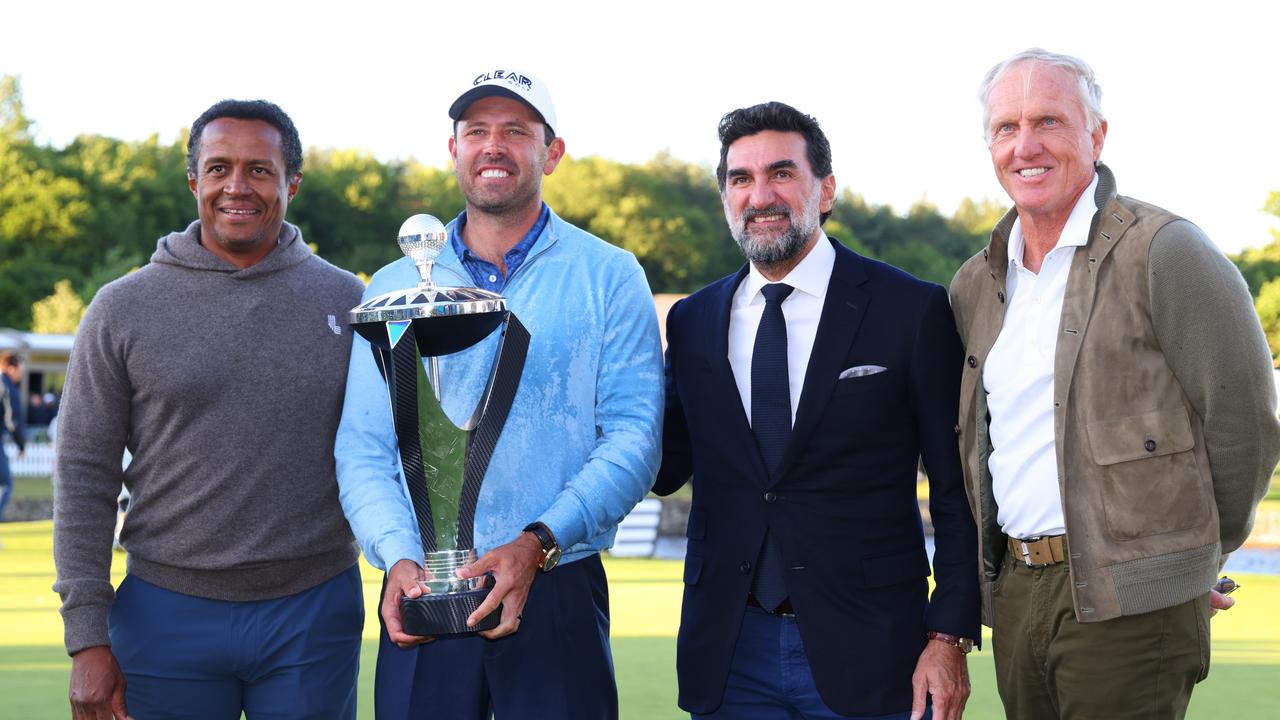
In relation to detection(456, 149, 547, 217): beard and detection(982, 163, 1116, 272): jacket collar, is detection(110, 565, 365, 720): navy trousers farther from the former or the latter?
detection(982, 163, 1116, 272): jacket collar

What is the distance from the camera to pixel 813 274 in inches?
144

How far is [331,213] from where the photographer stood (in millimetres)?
62188

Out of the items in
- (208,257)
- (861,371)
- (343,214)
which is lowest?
(861,371)

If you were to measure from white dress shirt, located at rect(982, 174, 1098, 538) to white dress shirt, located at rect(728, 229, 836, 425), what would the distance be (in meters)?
0.49

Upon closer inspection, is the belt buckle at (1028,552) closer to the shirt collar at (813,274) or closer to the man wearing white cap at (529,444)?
the shirt collar at (813,274)

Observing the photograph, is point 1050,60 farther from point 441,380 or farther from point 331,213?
point 331,213

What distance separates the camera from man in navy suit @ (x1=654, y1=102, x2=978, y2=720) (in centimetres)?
342

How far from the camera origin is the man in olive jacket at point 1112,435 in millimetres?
3199

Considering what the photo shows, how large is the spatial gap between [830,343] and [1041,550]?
76 centimetres

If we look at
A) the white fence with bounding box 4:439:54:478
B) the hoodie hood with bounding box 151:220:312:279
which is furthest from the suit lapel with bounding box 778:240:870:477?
the white fence with bounding box 4:439:54:478

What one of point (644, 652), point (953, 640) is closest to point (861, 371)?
point (953, 640)

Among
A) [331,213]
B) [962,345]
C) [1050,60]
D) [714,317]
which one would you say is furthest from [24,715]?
[331,213]

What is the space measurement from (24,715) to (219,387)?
3.79 meters

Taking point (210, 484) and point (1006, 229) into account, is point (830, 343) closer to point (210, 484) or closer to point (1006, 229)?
point (1006, 229)
